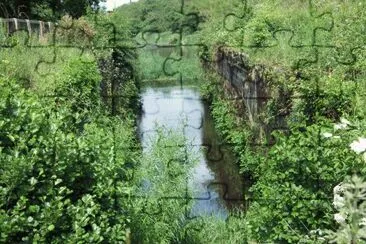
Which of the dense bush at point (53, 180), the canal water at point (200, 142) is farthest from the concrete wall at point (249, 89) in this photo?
the dense bush at point (53, 180)

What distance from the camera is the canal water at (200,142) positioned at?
9.10m

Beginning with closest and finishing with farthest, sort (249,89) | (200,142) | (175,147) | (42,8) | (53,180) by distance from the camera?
1. (53,180)
2. (175,147)
3. (249,89)
4. (200,142)
5. (42,8)

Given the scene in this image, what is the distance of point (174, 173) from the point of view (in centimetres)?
788

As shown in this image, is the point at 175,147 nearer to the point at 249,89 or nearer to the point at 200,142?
the point at 249,89

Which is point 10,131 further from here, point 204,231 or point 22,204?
point 204,231

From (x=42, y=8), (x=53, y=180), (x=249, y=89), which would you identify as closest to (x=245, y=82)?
(x=249, y=89)

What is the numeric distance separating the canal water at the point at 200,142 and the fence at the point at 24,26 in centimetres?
319

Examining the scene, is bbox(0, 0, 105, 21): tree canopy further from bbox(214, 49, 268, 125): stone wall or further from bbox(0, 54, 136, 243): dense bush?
bbox(0, 54, 136, 243): dense bush

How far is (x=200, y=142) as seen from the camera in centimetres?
1390

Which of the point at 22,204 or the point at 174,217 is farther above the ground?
the point at 22,204

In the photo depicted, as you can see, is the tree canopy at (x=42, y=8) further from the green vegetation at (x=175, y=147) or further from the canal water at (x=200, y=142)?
the green vegetation at (x=175, y=147)

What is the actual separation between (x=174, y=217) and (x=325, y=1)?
6571mm

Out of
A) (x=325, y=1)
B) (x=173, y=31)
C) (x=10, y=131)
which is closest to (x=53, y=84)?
(x=10, y=131)

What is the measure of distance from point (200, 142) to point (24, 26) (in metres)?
4.93
